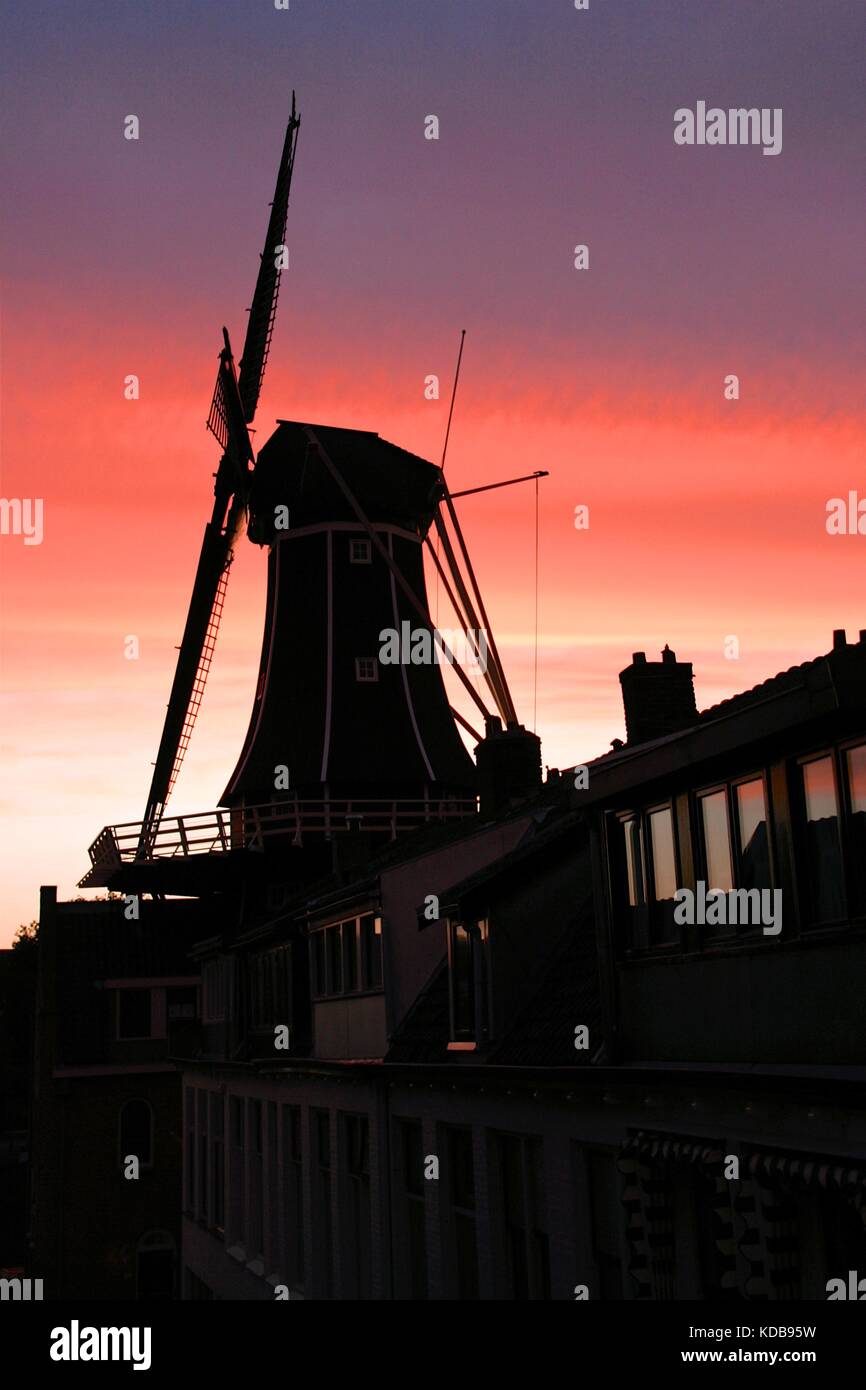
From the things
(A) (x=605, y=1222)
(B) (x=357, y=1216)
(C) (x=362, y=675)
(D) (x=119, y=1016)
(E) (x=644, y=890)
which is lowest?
(B) (x=357, y=1216)

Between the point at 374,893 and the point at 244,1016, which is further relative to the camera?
the point at 244,1016

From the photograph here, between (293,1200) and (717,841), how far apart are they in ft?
57.7

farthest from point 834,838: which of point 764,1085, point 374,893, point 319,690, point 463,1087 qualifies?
point 319,690

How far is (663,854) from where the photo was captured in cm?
1366

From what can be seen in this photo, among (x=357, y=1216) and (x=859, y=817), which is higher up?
(x=859, y=817)

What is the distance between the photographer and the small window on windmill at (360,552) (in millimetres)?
49594

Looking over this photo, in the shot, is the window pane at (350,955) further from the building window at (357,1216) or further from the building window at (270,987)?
the building window at (270,987)

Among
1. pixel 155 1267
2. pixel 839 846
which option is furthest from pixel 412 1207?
pixel 155 1267

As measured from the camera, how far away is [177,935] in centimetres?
5050

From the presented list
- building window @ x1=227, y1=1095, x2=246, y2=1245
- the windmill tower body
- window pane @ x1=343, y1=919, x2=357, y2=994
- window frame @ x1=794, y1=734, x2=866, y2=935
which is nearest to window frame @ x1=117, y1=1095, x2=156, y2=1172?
the windmill tower body

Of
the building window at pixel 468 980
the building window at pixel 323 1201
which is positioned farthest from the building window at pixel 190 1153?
the building window at pixel 468 980

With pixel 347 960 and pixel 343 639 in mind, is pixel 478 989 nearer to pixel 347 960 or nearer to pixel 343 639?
pixel 347 960
